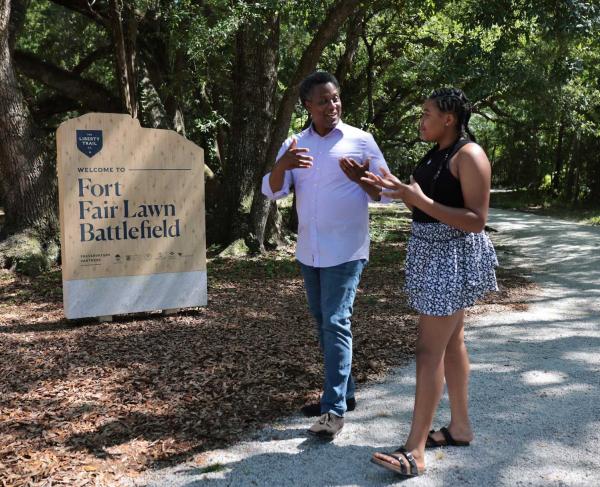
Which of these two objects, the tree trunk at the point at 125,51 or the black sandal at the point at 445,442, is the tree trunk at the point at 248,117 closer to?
the tree trunk at the point at 125,51

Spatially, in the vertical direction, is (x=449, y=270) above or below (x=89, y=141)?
below

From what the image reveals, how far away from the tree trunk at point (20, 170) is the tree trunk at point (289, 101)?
131 inches

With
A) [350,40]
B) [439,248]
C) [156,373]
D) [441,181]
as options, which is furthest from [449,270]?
[350,40]

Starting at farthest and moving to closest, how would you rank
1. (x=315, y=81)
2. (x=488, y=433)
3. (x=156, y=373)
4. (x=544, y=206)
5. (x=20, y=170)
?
1. (x=544, y=206)
2. (x=20, y=170)
3. (x=156, y=373)
4. (x=488, y=433)
5. (x=315, y=81)

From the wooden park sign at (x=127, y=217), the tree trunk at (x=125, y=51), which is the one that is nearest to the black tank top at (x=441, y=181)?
the wooden park sign at (x=127, y=217)

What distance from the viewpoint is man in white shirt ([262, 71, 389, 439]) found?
11.3 ft

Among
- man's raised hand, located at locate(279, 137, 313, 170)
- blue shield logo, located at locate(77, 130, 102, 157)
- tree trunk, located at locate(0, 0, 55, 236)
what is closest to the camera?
man's raised hand, located at locate(279, 137, 313, 170)

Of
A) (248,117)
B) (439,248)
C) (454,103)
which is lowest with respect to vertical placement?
(439,248)

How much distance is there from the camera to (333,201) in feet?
11.3

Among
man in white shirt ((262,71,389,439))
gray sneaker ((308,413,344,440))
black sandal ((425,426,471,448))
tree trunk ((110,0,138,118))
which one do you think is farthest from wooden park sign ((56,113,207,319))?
tree trunk ((110,0,138,118))

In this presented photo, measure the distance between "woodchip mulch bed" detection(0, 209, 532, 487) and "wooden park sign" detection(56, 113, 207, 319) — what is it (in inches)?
12.9

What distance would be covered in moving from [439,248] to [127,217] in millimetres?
3946

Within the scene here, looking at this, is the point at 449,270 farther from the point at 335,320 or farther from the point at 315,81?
the point at 315,81

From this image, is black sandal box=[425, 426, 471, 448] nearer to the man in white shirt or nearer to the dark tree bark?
the man in white shirt
